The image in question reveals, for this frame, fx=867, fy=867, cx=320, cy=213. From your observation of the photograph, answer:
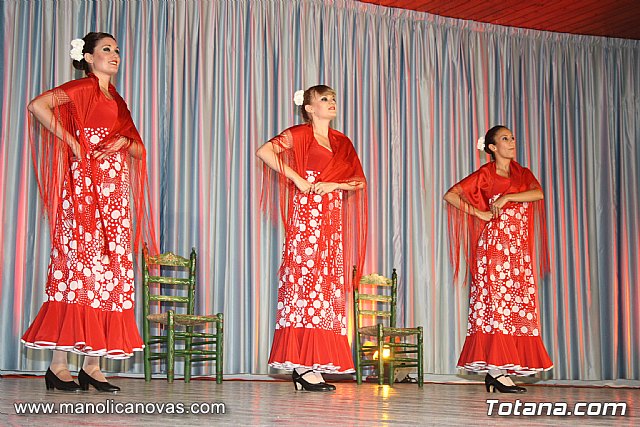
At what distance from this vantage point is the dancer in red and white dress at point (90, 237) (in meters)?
3.71

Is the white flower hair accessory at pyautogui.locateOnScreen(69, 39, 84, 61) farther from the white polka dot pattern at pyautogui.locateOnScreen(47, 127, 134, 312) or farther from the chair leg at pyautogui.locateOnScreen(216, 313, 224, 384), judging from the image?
the chair leg at pyautogui.locateOnScreen(216, 313, 224, 384)

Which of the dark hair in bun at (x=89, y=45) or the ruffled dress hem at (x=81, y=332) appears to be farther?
the dark hair in bun at (x=89, y=45)

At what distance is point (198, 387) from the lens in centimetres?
454

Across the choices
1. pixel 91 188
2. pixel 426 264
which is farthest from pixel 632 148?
pixel 91 188

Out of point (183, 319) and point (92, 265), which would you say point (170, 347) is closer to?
point (183, 319)

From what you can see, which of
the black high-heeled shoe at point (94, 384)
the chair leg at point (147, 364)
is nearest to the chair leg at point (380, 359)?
the chair leg at point (147, 364)

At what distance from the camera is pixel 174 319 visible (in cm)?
502

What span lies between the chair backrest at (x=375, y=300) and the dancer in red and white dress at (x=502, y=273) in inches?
31.5

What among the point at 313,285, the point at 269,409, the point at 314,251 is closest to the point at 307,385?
the point at 313,285

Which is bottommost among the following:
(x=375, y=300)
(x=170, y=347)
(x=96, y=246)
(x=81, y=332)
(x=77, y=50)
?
(x=170, y=347)

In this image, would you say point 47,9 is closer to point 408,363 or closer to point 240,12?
point 240,12

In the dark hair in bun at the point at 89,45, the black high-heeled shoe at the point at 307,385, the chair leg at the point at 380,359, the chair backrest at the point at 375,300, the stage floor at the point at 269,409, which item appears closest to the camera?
the stage floor at the point at 269,409

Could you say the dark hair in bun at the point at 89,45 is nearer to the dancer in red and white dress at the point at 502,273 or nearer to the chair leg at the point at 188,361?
the chair leg at the point at 188,361

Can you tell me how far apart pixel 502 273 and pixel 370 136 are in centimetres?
162
